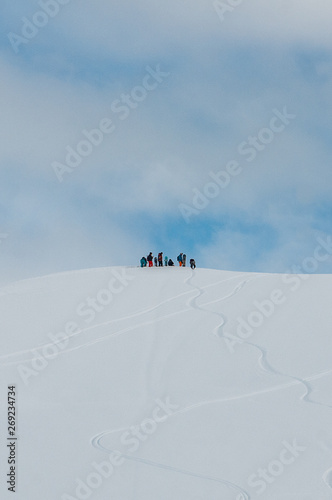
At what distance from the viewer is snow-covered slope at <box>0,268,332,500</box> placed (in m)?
10.2

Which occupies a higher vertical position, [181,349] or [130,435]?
[181,349]

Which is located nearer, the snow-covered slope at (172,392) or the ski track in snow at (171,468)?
the ski track in snow at (171,468)

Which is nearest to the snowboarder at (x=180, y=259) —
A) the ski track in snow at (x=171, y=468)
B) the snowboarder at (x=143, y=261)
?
the snowboarder at (x=143, y=261)

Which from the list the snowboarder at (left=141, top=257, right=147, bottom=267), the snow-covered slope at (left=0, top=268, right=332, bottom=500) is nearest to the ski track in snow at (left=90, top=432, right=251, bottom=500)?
the snow-covered slope at (left=0, top=268, right=332, bottom=500)

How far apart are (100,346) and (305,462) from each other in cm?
936

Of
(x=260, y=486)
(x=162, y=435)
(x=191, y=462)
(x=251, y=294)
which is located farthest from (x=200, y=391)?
(x=251, y=294)

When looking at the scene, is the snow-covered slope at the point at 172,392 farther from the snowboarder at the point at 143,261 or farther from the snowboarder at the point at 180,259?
the snowboarder at the point at 180,259

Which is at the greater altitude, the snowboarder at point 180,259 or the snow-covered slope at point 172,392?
the snowboarder at point 180,259

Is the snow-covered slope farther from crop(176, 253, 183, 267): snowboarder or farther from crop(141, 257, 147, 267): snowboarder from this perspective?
crop(176, 253, 183, 267): snowboarder

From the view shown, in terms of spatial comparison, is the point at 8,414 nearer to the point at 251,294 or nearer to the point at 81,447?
the point at 81,447

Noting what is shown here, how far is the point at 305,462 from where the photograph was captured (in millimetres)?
10438

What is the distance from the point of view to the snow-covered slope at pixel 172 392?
401 inches

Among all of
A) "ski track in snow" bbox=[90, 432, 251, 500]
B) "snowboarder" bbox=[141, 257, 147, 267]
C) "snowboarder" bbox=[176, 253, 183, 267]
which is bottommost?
"ski track in snow" bbox=[90, 432, 251, 500]

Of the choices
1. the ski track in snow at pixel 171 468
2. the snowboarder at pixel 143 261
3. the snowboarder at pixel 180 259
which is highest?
the snowboarder at pixel 180 259
